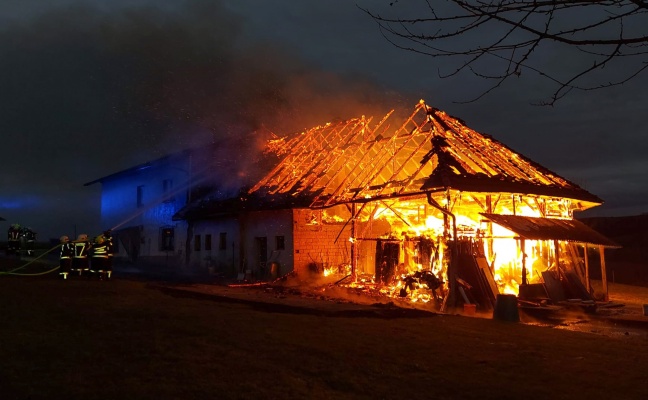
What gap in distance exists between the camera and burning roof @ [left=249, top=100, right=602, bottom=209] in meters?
16.9

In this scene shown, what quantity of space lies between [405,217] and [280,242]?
5.52 meters

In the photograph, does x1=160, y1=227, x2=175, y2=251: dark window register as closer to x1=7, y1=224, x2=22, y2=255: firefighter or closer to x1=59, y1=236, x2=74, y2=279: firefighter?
x1=7, y1=224, x2=22, y2=255: firefighter

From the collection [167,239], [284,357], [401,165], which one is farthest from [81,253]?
[167,239]

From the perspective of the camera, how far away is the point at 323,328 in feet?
31.6

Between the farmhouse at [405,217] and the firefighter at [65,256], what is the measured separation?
7.76 m

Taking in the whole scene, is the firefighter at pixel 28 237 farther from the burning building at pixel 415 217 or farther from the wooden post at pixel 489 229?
the wooden post at pixel 489 229

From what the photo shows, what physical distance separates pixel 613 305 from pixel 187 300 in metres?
12.7

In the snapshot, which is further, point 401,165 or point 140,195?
point 140,195

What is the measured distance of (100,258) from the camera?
1705 centimetres

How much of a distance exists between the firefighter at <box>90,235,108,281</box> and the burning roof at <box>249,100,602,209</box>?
26.0 feet

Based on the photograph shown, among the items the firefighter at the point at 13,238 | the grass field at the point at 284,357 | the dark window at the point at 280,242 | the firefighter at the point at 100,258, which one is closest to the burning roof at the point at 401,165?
the dark window at the point at 280,242

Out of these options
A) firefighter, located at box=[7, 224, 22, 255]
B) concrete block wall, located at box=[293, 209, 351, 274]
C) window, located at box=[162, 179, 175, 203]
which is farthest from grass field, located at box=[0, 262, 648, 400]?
window, located at box=[162, 179, 175, 203]

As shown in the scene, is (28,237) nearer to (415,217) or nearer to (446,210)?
(415,217)

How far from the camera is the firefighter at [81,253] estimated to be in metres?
16.8
